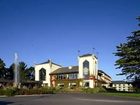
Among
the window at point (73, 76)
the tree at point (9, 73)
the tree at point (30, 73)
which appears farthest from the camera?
the tree at point (30, 73)

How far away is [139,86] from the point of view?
5869cm

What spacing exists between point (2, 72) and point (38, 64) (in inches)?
608

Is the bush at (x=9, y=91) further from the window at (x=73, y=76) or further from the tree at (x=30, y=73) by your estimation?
the tree at (x=30, y=73)

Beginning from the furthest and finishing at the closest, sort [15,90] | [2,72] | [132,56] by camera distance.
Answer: [2,72]
[132,56]
[15,90]

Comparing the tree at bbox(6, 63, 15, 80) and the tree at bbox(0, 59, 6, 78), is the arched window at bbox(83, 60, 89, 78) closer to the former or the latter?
the tree at bbox(0, 59, 6, 78)

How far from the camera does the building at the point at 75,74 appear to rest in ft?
268

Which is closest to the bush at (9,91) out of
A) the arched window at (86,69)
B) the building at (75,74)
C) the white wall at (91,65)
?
the building at (75,74)

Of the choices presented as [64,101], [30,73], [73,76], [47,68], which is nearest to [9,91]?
[64,101]

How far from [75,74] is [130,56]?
1358 inches

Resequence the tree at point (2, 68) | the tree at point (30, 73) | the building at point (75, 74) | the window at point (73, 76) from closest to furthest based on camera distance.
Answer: the building at point (75, 74)
the window at point (73, 76)
the tree at point (2, 68)
the tree at point (30, 73)

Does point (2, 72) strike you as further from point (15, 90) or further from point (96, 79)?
point (15, 90)

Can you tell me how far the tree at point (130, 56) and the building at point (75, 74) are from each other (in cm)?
2544

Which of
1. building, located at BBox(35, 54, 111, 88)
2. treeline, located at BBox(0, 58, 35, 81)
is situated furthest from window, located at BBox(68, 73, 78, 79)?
treeline, located at BBox(0, 58, 35, 81)

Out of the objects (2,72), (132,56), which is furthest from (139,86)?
(2,72)
